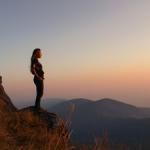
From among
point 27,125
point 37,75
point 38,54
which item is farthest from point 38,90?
point 27,125

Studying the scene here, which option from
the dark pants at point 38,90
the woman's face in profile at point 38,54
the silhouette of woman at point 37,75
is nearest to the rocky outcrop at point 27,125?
the dark pants at point 38,90

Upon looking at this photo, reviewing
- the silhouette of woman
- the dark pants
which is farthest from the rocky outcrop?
the silhouette of woman

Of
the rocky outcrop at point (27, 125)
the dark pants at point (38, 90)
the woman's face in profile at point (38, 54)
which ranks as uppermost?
the woman's face in profile at point (38, 54)

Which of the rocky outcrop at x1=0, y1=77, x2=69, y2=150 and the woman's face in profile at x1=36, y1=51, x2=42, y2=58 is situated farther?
the woman's face in profile at x1=36, y1=51, x2=42, y2=58

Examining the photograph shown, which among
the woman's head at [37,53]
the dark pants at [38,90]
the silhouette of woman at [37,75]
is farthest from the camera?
the dark pants at [38,90]

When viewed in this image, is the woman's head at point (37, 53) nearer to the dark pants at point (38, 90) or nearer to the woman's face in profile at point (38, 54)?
the woman's face in profile at point (38, 54)

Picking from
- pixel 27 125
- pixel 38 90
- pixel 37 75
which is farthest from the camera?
pixel 38 90

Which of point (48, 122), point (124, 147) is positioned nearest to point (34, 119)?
point (48, 122)

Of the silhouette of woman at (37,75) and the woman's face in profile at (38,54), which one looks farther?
the silhouette of woman at (37,75)

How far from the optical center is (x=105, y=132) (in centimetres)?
430

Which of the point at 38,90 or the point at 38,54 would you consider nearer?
the point at 38,54

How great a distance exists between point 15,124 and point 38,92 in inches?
76.3

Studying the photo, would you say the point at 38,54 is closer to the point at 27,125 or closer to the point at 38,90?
the point at 38,90

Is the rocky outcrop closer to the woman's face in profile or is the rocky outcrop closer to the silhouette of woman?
the silhouette of woman
